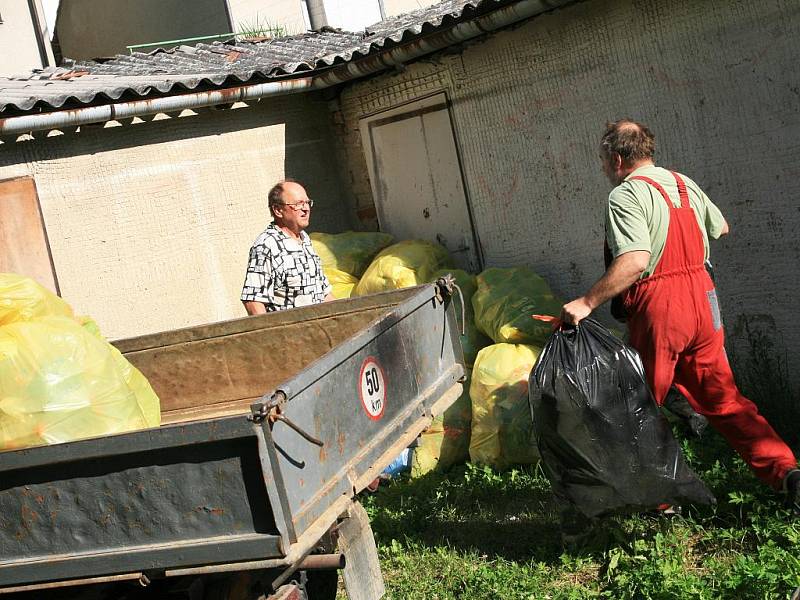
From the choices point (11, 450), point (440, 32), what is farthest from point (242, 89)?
point (11, 450)

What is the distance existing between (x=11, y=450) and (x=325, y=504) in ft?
3.29

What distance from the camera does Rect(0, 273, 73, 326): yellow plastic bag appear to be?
3746 millimetres

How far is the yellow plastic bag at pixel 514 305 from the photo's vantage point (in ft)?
19.9

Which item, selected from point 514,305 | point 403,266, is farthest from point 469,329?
point 403,266

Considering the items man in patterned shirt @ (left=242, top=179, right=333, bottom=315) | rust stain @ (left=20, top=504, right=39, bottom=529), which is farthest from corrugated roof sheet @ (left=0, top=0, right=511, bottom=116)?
rust stain @ (left=20, top=504, right=39, bottom=529)

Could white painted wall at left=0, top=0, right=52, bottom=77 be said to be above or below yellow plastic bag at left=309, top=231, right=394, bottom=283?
above

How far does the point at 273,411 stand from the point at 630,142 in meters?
2.34

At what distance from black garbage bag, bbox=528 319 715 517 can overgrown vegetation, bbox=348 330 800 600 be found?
0.85 feet

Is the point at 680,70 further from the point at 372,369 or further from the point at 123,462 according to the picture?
the point at 123,462

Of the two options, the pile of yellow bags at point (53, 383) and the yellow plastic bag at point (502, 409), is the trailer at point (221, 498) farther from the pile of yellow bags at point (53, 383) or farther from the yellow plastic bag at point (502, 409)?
the yellow plastic bag at point (502, 409)

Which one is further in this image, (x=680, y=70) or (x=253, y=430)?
(x=680, y=70)

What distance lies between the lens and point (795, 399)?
5582 mm

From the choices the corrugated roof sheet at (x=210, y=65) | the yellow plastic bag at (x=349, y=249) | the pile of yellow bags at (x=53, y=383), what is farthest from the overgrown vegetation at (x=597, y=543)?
the corrugated roof sheet at (x=210, y=65)

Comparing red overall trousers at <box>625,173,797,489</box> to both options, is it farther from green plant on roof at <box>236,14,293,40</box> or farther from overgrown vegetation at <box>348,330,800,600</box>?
green plant on roof at <box>236,14,293,40</box>
